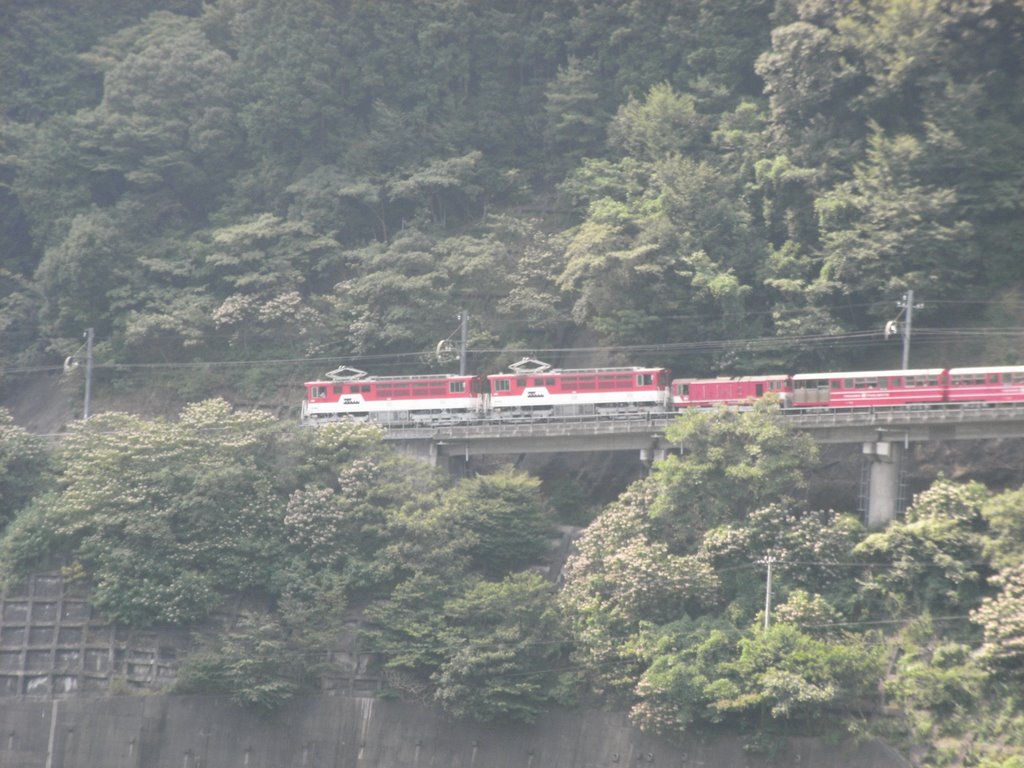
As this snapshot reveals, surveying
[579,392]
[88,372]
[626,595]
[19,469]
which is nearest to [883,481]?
[626,595]

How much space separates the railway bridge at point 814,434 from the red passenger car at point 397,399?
56.9 inches

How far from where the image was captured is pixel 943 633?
48.2 m

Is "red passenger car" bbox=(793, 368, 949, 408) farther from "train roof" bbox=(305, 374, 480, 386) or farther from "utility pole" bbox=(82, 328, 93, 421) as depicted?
"utility pole" bbox=(82, 328, 93, 421)

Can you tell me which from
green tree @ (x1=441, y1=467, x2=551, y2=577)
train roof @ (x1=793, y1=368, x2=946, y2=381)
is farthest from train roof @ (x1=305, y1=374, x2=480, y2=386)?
train roof @ (x1=793, y1=368, x2=946, y2=381)

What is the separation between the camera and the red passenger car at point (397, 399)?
206 ft

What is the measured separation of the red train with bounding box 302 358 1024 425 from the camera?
5525cm

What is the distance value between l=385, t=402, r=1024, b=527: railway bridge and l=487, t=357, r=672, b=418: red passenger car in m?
0.60

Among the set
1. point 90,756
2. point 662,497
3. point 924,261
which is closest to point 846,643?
point 662,497

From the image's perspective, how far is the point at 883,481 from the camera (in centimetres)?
5366

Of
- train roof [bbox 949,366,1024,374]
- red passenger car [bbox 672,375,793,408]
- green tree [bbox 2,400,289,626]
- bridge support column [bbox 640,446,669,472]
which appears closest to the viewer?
train roof [bbox 949,366,1024,374]

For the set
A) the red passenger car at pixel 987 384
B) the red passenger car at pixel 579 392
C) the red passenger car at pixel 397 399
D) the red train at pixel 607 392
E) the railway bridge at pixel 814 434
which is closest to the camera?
the railway bridge at pixel 814 434

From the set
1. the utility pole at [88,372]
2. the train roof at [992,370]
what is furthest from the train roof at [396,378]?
the train roof at [992,370]

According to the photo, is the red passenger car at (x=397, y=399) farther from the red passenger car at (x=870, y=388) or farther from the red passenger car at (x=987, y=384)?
the red passenger car at (x=987, y=384)

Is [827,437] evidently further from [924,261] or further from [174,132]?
[174,132]
